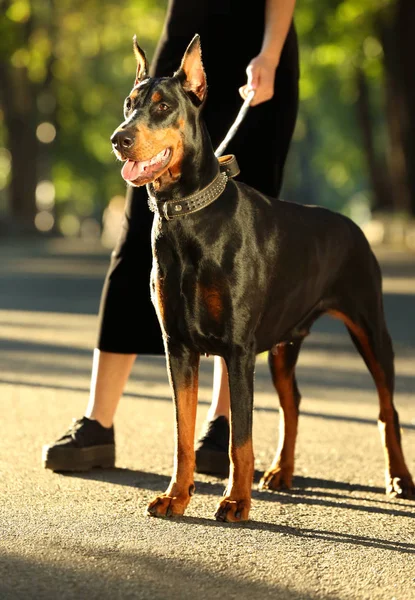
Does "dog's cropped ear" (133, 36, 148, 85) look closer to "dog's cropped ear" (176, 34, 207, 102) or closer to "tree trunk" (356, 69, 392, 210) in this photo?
"dog's cropped ear" (176, 34, 207, 102)

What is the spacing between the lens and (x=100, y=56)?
46.3 meters

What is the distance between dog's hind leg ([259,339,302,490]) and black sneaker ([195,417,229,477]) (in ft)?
0.83

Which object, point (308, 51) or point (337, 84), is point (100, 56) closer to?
point (337, 84)

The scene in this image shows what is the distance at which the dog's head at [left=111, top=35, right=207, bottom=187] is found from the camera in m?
4.07

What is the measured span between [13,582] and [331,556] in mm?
1052

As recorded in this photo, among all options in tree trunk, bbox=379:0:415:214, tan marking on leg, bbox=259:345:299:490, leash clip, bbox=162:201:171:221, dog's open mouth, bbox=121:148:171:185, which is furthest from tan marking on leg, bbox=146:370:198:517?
tree trunk, bbox=379:0:415:214

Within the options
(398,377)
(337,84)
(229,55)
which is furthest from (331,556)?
(337,84)

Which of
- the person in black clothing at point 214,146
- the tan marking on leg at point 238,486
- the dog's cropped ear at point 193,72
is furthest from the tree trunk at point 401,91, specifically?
the tan marking on leg at point 238,486

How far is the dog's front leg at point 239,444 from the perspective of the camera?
4.40 m

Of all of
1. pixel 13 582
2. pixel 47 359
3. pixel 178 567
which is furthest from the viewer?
pixel 47 359

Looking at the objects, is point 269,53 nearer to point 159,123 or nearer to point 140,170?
point 159,123

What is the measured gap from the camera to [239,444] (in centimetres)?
440

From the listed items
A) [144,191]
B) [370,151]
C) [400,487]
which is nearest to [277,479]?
[400,487]

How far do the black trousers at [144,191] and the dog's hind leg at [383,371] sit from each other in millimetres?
857
